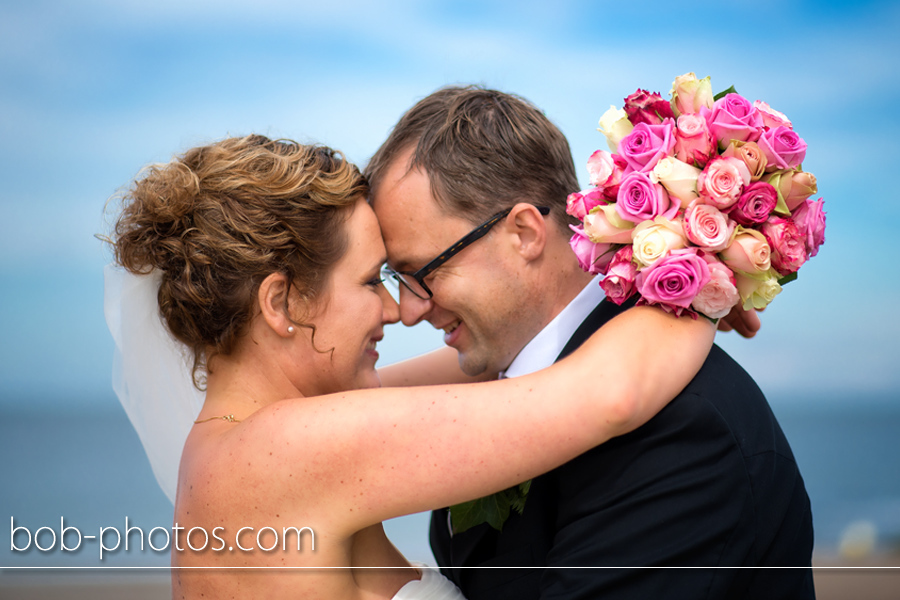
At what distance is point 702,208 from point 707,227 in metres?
0.06

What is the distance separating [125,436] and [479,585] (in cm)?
1225

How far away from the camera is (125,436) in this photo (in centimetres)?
1309

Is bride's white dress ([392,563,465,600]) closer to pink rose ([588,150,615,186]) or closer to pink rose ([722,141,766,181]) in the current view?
pink rose ([588,150,615,186])

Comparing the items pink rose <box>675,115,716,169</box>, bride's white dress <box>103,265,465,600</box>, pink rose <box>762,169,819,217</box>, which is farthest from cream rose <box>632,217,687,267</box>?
bride's white dress <box>103,265,465,600</box>

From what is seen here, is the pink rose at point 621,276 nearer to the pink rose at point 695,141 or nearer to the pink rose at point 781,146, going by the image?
the pink rose at point 695,141

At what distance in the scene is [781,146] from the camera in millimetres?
2170

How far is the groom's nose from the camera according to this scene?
3100 mm

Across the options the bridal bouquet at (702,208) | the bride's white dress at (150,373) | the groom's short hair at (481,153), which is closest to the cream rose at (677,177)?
the bridal bouquet at (702,208)

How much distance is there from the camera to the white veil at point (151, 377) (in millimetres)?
3133

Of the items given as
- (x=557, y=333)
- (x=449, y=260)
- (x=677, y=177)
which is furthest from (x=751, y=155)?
(x=449, y=260)

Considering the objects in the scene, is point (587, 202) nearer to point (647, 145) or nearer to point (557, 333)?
point (647, 145)

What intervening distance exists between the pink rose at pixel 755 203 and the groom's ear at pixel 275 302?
151 cm

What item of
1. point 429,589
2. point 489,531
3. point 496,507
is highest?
point 496,507

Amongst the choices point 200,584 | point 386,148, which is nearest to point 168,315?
point 200,584
